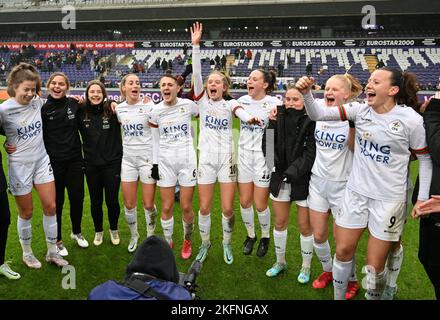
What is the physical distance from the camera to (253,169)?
4793mm

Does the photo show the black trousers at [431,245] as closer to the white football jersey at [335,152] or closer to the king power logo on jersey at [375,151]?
the king power logo on jersey at [375,151]

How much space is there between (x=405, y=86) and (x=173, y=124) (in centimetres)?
275

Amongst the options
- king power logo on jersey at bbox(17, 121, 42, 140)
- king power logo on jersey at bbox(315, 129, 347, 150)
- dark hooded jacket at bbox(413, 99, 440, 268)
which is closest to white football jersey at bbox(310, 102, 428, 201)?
dark hooded jacket at bbox(413, 99, 440, 268)

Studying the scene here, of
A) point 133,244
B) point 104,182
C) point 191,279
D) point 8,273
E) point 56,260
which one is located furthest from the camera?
point 133,244

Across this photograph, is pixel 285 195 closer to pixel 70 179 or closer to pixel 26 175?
pixel 70 179

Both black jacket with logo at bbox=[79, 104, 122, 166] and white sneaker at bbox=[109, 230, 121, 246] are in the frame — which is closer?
black jacket with logo at bbox=[79, 104, 122, 166]

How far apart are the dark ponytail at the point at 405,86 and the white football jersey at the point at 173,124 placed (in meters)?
2.54

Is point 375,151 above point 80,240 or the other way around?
above

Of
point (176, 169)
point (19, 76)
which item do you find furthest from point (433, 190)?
point (19, 76)

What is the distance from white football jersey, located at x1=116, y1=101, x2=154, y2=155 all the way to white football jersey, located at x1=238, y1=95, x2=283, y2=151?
1.33m

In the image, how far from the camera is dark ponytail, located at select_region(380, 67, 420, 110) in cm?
333

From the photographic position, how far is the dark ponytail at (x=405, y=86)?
333 cm

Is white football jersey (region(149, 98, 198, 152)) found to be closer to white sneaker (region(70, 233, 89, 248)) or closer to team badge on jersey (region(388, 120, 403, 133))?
white sneaker (region(70, 233, 89, 248))
